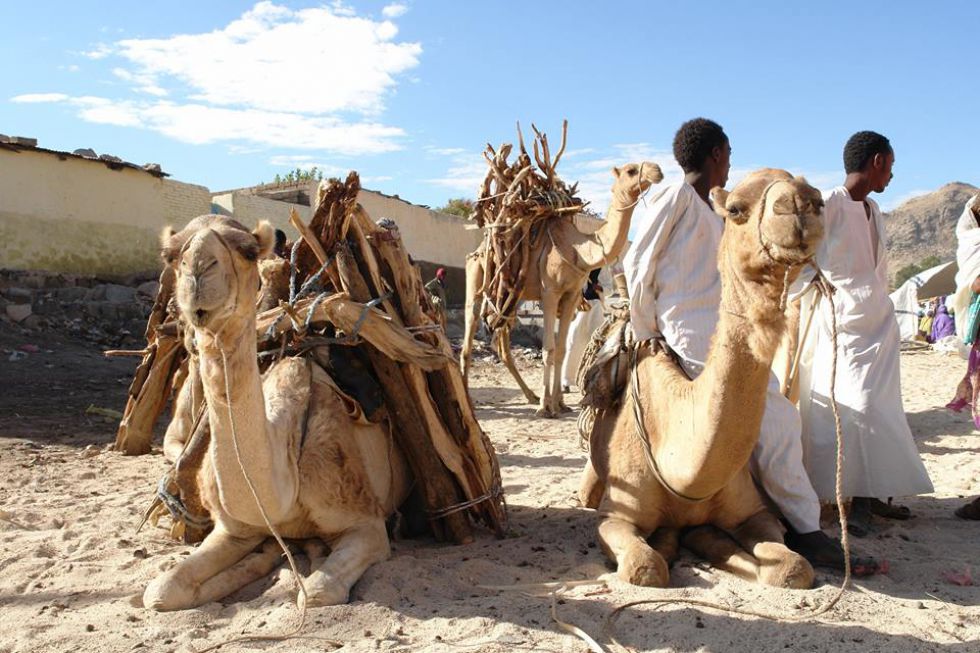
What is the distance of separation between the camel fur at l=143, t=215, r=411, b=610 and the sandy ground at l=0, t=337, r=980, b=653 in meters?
0.13

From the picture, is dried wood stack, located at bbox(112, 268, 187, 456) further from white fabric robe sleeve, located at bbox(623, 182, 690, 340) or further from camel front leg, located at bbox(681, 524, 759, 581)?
camel front leg, located at bbox(681, 524, 759, 581)

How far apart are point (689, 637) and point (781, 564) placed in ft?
2.21

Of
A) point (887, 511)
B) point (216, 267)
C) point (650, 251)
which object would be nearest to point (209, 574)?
point (216, 267)

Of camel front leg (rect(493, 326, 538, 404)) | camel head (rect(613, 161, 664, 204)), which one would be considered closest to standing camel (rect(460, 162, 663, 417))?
camel front leg (rect(493, 326, 538, 404))

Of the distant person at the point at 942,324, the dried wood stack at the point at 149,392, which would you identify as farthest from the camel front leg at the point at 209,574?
the distant person at the point at 942,324

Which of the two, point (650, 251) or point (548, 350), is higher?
point (650, 251)

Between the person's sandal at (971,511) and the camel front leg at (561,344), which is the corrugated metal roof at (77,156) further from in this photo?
the person's sandal at (971,511)

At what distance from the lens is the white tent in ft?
64.5

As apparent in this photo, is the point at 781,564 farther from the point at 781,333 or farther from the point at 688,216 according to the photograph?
the point at 688,216

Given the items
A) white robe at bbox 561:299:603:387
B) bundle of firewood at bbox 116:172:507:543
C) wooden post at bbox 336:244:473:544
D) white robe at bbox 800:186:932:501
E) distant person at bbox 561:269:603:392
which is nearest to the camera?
bundle of firewood at bbox 116:172:507:543

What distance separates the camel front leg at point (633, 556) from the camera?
147 inches

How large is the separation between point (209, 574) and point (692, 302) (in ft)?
8.34

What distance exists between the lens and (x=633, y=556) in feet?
12.4

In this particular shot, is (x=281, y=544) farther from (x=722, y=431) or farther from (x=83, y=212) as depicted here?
(x=83, y=212)
